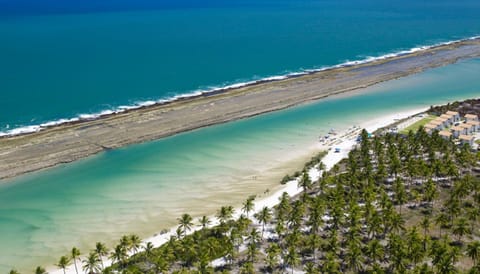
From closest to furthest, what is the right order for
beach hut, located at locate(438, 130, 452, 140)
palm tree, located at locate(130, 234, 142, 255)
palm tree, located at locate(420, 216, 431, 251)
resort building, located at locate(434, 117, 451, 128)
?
palm tree, located at locate(130, 234, 142, 255), palm tree, located at locate(420, 216, 431, 251), beach hut, located at locate(438, 130, 452, 140), resort building, located at locate(434, 117, 451, 128)

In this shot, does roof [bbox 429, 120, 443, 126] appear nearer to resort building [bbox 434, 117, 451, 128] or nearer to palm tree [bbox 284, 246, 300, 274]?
resort building [bbox 434, 117, 451, 128]

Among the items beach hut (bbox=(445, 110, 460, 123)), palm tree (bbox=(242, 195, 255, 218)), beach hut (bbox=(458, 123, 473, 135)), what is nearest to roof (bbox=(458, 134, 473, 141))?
beach hut (bbox=(458, 123, 473, 135))

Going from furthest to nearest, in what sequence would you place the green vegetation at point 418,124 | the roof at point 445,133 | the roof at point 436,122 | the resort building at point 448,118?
the resort building at point 448,118 → the green vegetation at point 418,124 → the roof at point 436,122 → the roof at point 445,133

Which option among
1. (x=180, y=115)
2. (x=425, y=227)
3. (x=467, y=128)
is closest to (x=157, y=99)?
(x=180, y=115)

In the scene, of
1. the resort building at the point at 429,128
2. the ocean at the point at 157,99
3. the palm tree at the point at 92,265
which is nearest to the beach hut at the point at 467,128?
the resort building at the point at 429,128

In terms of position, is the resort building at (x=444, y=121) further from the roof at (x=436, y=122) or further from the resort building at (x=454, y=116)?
the resort building at (x=454, y=116)

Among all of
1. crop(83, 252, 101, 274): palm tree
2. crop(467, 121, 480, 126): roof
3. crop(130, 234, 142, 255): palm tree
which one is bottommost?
crop(83, 252, 101, 274): palm tree

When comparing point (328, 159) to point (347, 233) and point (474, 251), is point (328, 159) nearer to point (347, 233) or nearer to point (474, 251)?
point (347, 233)
